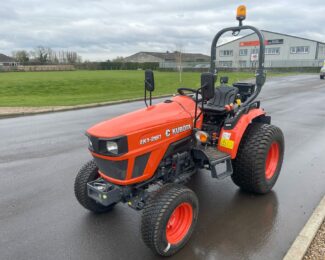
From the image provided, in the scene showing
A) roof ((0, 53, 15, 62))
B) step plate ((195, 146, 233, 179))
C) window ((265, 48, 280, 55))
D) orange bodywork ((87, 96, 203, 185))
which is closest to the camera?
orange bodywork ((87, 96, 203, 185))

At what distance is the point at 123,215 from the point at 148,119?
130 cm

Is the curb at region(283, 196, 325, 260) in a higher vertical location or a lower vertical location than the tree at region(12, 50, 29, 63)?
lower

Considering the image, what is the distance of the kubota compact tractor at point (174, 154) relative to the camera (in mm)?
2799

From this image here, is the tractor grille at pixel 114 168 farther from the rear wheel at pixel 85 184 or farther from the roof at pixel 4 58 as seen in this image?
the roof at pixel 4 58

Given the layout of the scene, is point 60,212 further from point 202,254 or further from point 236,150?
point 236,150

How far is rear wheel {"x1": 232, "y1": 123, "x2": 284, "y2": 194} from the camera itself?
12.2 feet

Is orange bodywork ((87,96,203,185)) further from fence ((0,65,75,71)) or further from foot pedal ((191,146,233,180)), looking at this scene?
fence ((0,65,75,71))

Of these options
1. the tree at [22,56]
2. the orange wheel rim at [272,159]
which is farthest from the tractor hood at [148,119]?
the tree at [22,56]

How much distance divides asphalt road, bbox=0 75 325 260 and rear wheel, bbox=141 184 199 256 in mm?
147

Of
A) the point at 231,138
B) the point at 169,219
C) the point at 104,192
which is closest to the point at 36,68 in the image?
the point at 231,138

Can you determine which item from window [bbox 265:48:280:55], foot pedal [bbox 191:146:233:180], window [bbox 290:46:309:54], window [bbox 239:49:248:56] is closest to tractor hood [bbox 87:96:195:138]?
foot pedal [bbox 191:146:233:180]

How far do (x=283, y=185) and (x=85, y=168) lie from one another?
2830 millimetres

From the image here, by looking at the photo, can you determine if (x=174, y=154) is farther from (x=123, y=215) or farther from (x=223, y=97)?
(x=223, y=97)

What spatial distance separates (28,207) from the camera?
384cm
